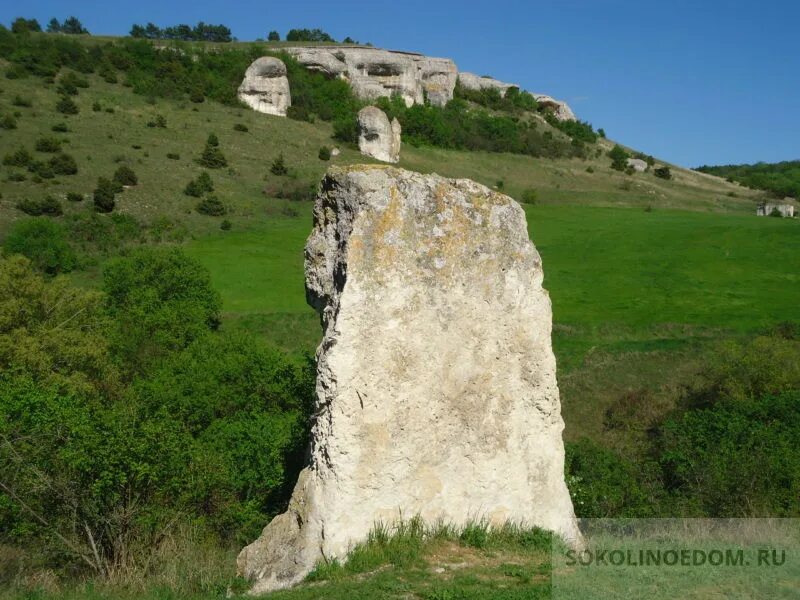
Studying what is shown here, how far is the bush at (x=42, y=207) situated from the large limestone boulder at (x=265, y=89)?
4952 cm

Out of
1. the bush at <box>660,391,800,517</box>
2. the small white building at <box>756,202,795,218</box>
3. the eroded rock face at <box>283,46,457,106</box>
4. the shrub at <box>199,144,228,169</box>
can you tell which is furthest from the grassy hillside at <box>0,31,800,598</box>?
the eroded rock face at <box>283,46,457,106</box>

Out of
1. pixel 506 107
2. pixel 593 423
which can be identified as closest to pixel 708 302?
pixel 593 423

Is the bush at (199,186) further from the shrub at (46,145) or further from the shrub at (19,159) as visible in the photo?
the shrub at (19,159)

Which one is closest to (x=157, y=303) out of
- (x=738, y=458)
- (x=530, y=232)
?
(x=738, y=458)

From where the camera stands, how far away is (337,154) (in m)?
89.6

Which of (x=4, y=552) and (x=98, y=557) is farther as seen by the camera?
(x=4, y=552)

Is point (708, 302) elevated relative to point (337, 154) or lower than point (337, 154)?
lower

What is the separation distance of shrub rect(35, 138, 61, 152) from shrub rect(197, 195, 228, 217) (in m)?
15.3

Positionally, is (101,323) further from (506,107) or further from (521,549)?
(506,107)

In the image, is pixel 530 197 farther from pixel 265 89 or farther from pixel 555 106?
pixel 555 106

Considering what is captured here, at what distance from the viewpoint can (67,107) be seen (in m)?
81.3

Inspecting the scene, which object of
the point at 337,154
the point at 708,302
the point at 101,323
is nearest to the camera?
the point at 101,323

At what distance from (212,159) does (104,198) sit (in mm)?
17138

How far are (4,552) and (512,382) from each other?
9311 mm
